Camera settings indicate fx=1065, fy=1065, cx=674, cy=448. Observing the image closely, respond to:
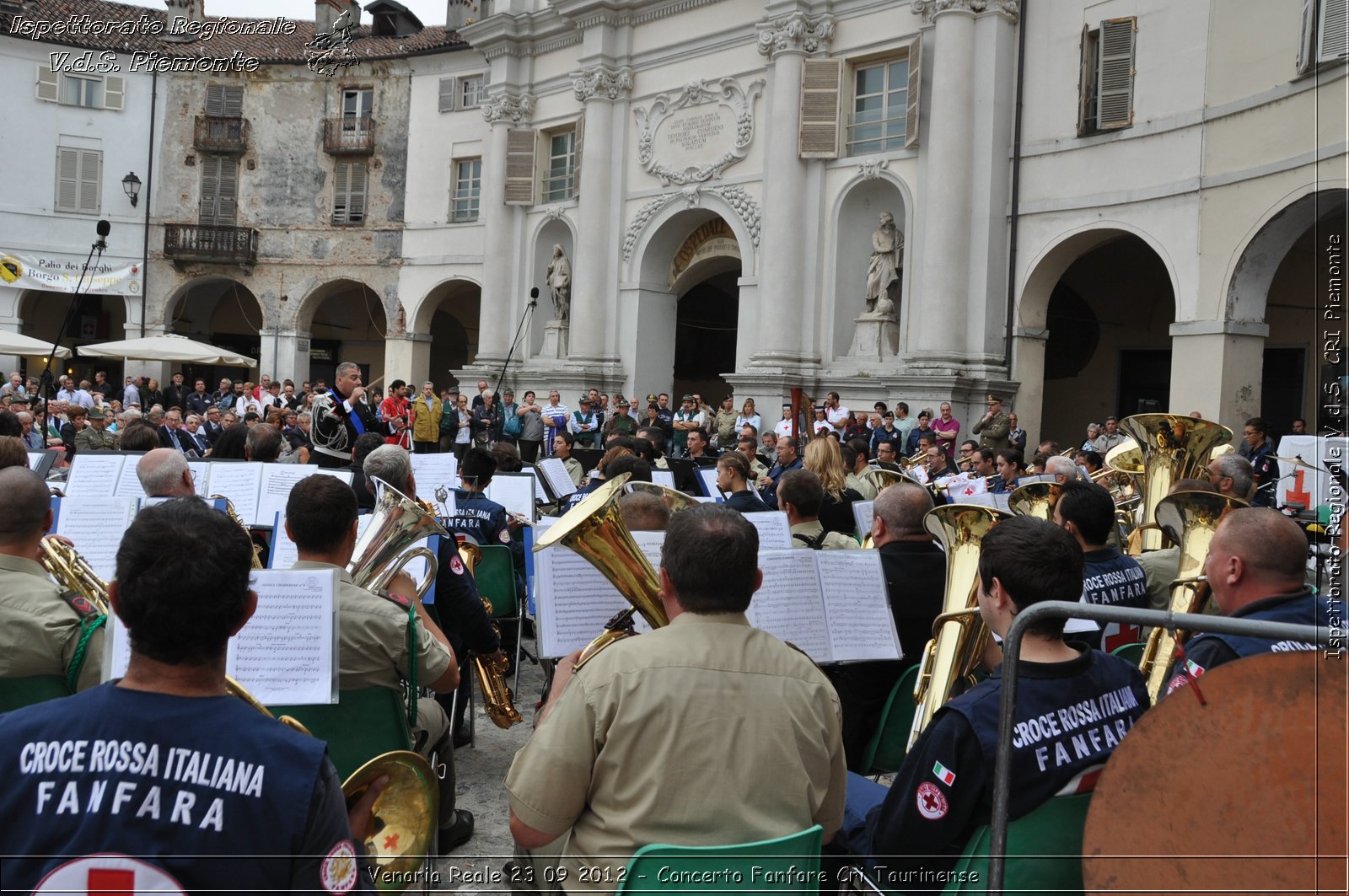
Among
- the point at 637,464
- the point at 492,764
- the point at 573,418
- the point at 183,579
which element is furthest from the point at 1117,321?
the point at 183,579

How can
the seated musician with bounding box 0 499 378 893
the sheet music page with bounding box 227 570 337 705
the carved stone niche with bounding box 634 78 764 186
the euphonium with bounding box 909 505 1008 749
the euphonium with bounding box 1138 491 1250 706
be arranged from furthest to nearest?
1. the carved stone niche with bounding box 634 78 764 186
2. the euphonium with bounding box 1138 491 1250 706
3. the euphonium with bounding box 909 505 1008 749
4. the sheet music page with bounding box 227 570 337 705
5. the seated musician with bounding box 0 499 378 893

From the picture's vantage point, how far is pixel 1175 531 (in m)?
5.22

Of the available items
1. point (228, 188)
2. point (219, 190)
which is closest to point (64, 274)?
point (219, 190)

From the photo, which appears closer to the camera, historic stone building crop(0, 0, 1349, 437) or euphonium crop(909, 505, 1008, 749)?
euphonium crop(909, 505, 1008, 749)

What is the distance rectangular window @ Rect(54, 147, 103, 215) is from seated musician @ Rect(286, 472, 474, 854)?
30.9 metres

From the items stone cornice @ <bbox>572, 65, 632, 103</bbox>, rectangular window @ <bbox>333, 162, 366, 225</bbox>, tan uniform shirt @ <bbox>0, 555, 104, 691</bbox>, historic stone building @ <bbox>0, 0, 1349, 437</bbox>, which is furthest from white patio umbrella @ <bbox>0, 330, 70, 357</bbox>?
tan uniform shirt @ <bbox>0, 555, 104, 691</bbox>

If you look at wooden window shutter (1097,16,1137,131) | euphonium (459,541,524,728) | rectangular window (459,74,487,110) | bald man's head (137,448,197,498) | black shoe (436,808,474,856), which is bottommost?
black shoe (436,808,474,856)

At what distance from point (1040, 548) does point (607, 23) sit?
70.7 ft

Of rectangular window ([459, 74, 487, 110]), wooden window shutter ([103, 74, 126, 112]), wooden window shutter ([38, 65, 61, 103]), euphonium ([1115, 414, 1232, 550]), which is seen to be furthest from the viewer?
wooden window shutter ([103, 74, 126, 112])

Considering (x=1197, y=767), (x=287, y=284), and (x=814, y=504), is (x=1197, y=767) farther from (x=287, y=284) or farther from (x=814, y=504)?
(x=287, y=284)

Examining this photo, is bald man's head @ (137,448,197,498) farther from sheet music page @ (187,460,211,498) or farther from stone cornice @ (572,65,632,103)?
stone cornice @ (572,65,632,103)

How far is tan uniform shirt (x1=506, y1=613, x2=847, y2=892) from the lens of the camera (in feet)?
7.95

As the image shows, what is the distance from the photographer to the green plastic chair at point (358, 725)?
3373 millimetres

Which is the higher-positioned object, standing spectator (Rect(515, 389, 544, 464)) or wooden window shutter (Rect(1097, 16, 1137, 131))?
wooden window shutter (Rect(1097, 16, 1137, 131))
